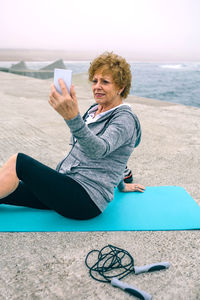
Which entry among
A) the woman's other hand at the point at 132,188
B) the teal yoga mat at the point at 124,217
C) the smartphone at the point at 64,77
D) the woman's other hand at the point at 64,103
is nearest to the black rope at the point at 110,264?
the teal yoga mat at the point at 124,217

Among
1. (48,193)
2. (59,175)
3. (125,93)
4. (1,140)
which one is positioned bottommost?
(1,140)

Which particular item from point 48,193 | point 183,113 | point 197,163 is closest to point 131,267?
point 48,193

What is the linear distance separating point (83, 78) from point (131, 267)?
63.4 feet

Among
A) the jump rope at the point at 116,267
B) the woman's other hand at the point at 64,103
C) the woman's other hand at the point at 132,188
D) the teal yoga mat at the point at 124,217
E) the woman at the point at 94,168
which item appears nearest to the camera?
the woman's other hand at the point at 64,103

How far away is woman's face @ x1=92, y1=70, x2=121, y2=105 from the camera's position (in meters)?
2.23

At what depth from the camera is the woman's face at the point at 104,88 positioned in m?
2.23

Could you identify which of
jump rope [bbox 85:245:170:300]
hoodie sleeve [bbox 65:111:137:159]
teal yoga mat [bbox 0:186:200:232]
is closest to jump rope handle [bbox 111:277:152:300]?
jump rope [bbox 85:245:170:300]

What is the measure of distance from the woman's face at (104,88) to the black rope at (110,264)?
116 centimetres

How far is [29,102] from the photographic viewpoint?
9.03 meters

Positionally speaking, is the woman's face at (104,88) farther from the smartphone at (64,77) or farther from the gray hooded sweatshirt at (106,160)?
the smartphone at (64,77)

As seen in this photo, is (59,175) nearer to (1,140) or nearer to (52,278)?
(52,278)

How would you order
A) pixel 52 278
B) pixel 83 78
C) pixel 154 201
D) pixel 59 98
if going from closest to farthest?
pixel 59 98
pixel 52 278
pixel 154 201
pixel 83 78

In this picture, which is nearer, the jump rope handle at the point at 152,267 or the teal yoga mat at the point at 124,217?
the jump rope handle at the point at 152,267

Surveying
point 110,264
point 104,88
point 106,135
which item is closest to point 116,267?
point 110,264
